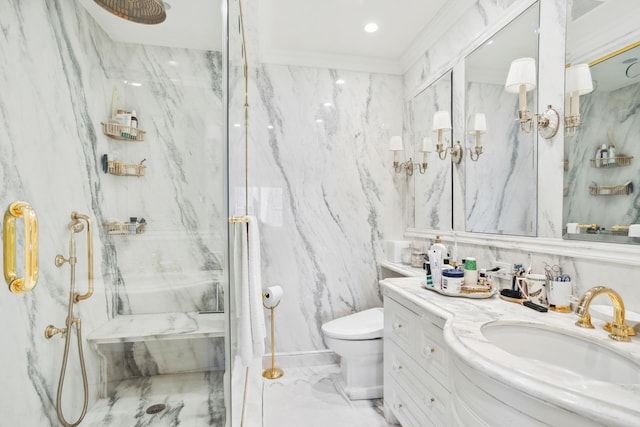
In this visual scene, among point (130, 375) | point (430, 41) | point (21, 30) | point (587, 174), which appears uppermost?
point (430, 41)

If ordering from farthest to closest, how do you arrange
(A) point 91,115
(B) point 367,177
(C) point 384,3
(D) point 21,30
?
(B) point 367,177
(C) point 384,3
(A) point 91,115
(D) point 21,30

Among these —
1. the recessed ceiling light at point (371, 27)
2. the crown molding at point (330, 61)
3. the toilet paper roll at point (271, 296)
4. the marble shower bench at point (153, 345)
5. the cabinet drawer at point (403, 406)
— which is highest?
the recessed ceiling light at point (371, 27)

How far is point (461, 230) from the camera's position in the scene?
6.69ft

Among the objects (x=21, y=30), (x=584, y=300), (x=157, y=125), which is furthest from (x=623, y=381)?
(x=21, y=30)

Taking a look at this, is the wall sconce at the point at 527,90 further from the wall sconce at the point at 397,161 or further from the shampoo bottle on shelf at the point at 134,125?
the shampoo bottle on shelf at the point at 134,125

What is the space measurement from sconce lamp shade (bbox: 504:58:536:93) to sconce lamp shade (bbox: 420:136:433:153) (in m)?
0.92

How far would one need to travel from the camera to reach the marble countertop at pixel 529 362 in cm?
59

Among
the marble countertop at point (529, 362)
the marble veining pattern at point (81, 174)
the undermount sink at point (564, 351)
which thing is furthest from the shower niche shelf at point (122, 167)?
the undermount sink at point (564, 351)

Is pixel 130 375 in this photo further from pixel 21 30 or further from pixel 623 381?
pixel 623 381

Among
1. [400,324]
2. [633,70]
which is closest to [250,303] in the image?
[400,324]

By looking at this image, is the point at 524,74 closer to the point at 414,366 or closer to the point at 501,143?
the point at 501,143

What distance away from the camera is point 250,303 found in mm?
1647

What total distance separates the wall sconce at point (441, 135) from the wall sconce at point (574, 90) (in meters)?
0.74

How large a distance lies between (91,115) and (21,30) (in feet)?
0.47
